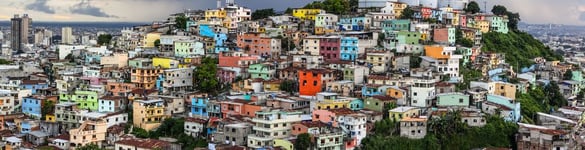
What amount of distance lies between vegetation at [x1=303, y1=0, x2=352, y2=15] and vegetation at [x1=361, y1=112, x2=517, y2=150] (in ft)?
A: 39.4

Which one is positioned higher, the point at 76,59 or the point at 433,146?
the point at 76,59

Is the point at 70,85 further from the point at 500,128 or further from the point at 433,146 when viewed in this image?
the point at 500,128

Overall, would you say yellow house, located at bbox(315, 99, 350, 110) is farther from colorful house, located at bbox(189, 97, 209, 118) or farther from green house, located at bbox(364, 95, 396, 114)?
colorful house, located at bbox(189, 97, 209, 118)

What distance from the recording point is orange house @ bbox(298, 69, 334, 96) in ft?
70.8

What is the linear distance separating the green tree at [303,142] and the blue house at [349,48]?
7.35 metres

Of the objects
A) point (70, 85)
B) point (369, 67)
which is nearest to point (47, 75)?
point (70, 85)

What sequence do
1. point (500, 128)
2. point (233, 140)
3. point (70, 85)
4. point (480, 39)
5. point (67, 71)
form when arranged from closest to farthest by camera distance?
point (233, 140)
point (500, 128)
point (70, 85)
point (67, 71)
point (480, 39)

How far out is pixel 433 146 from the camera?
62.4 feet

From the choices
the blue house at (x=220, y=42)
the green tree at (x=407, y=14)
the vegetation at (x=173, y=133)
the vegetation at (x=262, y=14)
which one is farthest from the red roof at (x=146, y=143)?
the vegetation at (x=262, y=14)

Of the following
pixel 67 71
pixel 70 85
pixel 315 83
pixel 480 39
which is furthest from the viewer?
pixel 480 39

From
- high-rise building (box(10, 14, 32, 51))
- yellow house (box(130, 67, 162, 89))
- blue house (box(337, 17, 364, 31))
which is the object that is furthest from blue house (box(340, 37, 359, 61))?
high-rise building (box(10, 14, 32, 51))

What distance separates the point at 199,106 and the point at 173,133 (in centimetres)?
139

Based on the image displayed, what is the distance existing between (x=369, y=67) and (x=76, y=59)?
40.5 ft

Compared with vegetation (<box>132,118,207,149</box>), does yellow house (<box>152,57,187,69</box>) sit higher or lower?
higher
